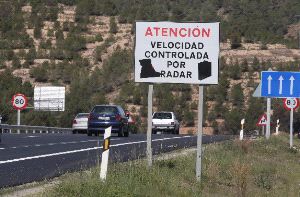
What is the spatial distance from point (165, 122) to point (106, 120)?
620 inches

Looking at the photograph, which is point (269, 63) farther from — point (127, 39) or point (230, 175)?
point (230, 175)

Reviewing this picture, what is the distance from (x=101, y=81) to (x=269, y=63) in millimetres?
17207

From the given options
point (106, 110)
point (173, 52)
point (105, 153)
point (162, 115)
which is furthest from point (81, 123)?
point (105, 153)

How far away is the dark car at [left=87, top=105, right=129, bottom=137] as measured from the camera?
43.7m

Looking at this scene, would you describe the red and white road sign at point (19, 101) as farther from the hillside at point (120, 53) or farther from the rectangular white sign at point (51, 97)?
the hillside at point (120, 53)

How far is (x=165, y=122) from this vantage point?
194 feet

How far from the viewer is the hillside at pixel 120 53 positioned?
271 ft

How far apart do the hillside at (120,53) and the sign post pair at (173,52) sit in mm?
58042

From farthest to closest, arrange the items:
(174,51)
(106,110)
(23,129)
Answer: (23,129)
(106,110)
(174,51)

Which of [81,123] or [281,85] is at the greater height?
[281,85]

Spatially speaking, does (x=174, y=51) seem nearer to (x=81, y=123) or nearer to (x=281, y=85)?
(x=281, y=85)

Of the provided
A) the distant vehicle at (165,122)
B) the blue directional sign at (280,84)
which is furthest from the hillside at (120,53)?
the blue directional sign at (280,84)

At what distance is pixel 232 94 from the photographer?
279 ft

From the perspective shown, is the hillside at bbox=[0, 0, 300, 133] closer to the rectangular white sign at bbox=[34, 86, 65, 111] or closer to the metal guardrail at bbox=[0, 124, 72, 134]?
the rectangular white sign at bbox=[34, 86, 65, 111]
